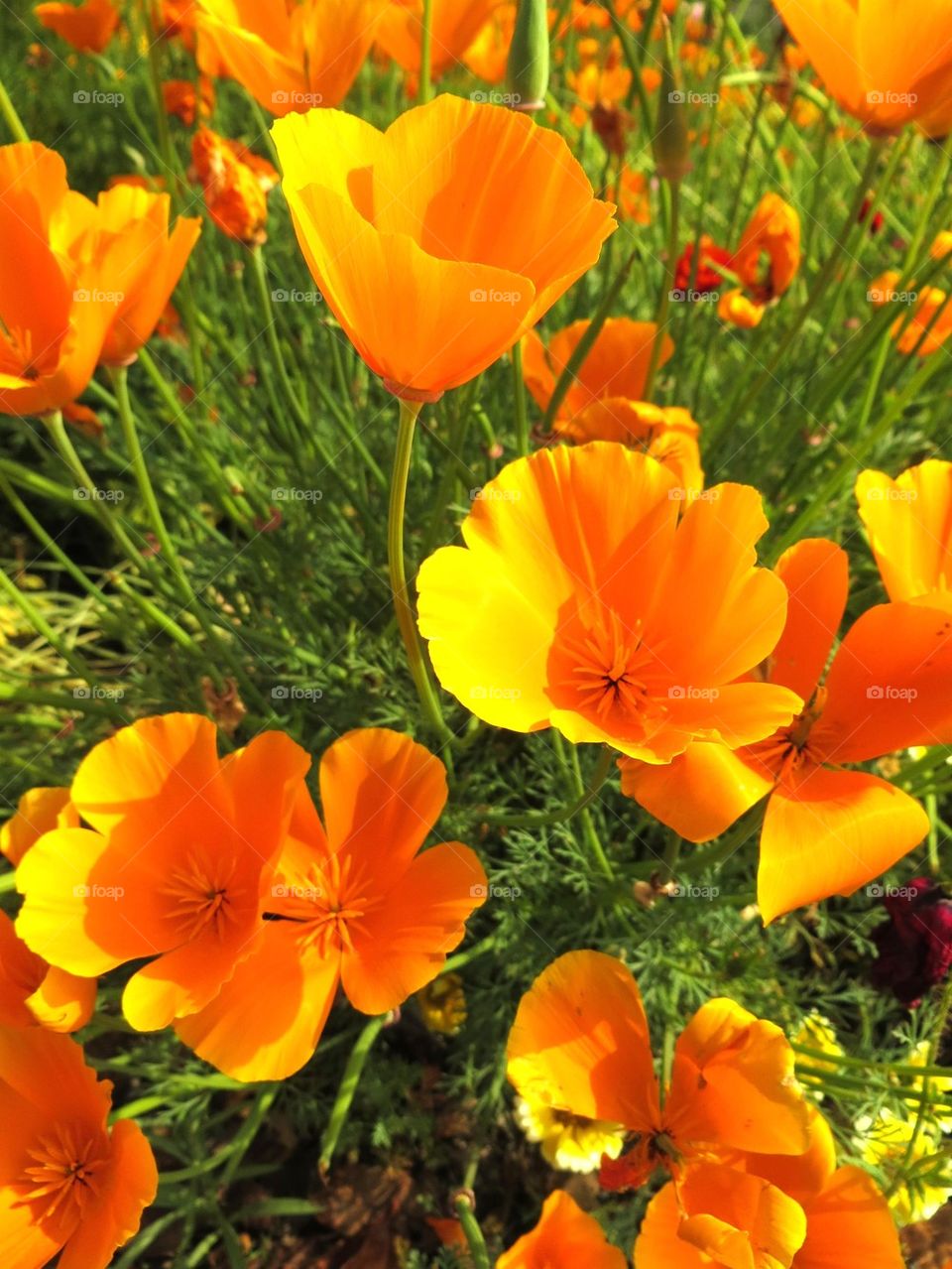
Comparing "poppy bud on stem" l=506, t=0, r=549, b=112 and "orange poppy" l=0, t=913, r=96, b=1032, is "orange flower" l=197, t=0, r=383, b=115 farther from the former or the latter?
"orange poppy" l=0, t=913, r=96, b=1032

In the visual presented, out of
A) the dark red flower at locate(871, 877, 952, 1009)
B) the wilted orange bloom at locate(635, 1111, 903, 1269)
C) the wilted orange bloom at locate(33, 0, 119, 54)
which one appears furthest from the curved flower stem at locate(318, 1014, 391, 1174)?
the wilted orange bloom at locate(33, 0, 119, 54)

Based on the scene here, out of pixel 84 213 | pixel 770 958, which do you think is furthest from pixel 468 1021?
pixel 84 213

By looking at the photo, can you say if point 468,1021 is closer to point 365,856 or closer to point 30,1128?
point 365,856

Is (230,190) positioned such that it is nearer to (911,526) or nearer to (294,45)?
(294,45)

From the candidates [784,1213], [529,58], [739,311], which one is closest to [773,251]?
[739,311]

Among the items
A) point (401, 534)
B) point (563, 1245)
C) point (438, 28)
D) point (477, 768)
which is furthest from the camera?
point (477, 768)

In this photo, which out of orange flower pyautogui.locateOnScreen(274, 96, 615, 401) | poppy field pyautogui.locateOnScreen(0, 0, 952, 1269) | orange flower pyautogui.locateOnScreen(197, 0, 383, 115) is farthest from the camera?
orange flower pyautogui.locateOnScreen(197, 0, 383, 115)
